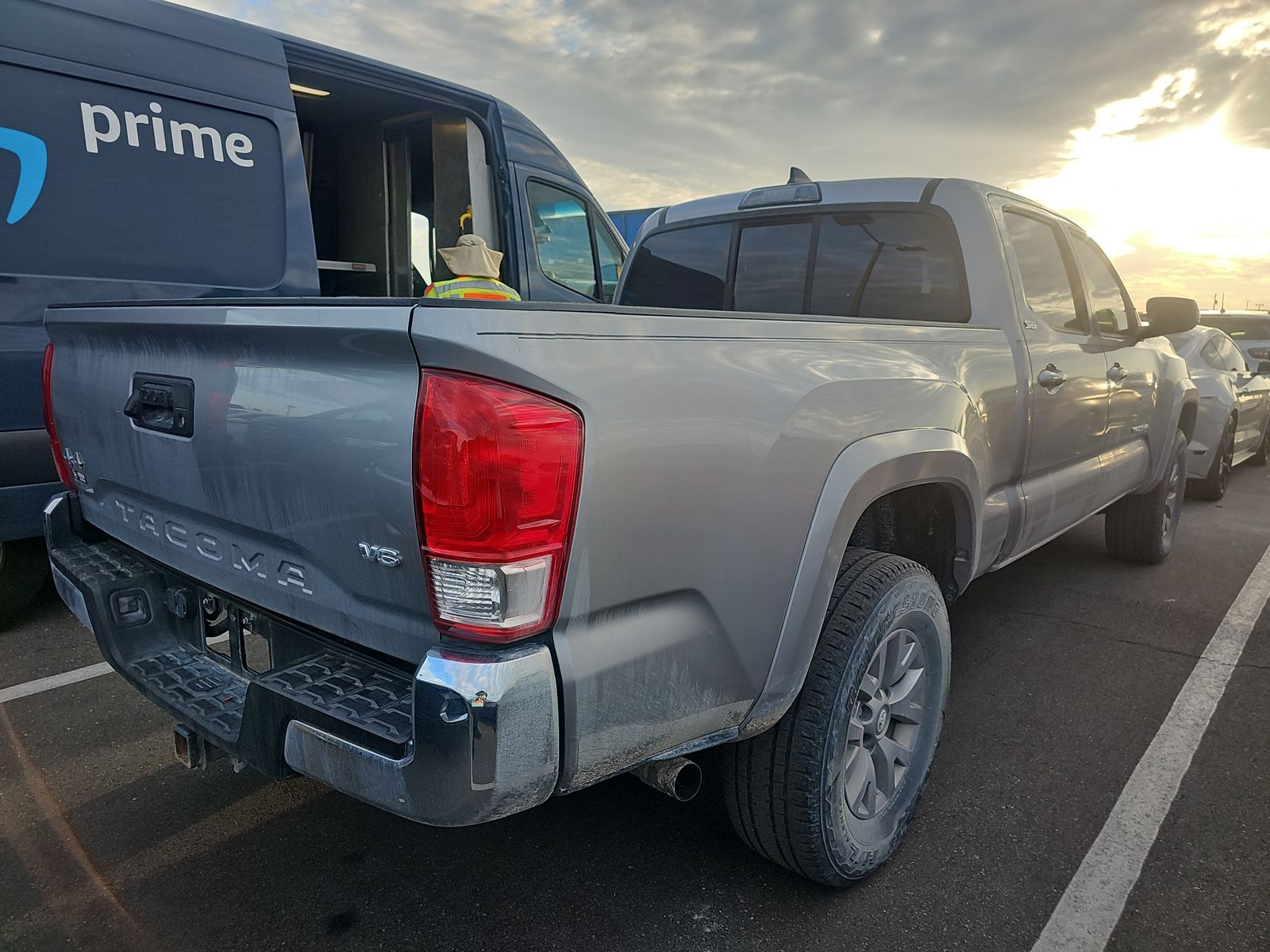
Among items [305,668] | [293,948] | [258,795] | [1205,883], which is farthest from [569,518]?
[1205,883]

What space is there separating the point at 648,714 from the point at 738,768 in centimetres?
53

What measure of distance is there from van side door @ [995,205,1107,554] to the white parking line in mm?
775

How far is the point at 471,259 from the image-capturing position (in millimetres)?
5207

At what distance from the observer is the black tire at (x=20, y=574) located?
3822 mm

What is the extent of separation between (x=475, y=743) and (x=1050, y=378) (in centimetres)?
261

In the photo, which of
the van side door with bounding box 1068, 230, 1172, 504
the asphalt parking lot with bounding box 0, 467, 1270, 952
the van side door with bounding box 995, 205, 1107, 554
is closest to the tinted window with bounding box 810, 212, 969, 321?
the van side door with bounding box 995, 205, 1107, 554

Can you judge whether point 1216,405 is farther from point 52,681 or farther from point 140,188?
point 52,681

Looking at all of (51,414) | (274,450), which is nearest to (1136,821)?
(274,450)

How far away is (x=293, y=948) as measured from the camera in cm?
198

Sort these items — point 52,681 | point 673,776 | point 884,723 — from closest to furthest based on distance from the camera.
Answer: point 673,776 < point 884,723 < point 52,681

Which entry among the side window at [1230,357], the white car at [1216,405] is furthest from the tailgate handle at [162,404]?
the side window at [1230,357]

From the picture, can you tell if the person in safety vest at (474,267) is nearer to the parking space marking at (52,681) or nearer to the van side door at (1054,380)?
the parking space marking at (52,681)

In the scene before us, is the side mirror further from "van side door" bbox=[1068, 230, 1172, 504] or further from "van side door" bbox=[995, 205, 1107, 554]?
"van side door" bbox=[995, 205, 1107, 554]

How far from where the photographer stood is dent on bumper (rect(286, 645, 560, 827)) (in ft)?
4.57
